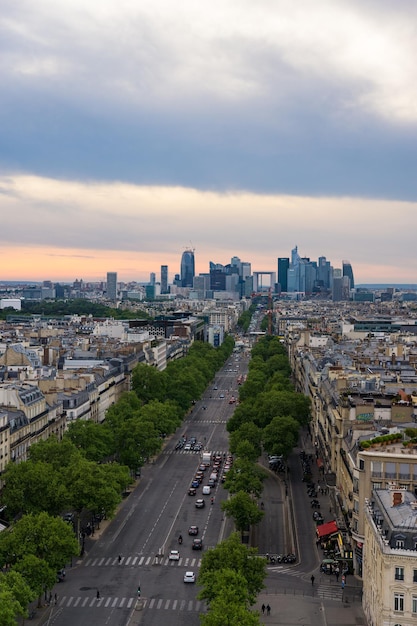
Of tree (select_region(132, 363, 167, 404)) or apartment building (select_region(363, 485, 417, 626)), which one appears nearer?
apartment building (select_region(363, 485, 417, 626))

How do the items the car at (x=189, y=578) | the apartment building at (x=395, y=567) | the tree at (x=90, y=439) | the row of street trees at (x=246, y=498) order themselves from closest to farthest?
the apartment building at (x=395, y=567), the row of street trees at (x=246, y=498), the car at (x=189, y=578), the tree at (x=90, y=439)

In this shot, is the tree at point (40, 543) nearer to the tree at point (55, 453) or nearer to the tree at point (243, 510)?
the tree at point (243, 510)

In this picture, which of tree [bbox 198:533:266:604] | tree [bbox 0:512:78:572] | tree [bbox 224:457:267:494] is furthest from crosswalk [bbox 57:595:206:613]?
tree [bbox 224:457:267:494]

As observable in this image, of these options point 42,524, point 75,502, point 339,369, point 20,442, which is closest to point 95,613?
point 42,524

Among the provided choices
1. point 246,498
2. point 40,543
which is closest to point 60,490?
point 40,543

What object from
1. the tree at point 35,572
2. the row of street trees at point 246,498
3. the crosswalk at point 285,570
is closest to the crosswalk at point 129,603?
the row of street trees at point 246,498

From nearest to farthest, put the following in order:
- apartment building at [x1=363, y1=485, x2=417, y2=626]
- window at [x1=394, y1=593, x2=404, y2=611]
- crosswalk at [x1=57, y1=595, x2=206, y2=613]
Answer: apartment building at [x1=363, y1=485, x2=417, y2=626] → window at [x1=394, y1=593, x2=404, y2=611] → crosswalk at [x1=57, y1=595, x2=206, y2=613]

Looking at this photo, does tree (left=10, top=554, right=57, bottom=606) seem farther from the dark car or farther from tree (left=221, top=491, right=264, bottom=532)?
tree (left=221, top=491, right=264, bottom=532)
